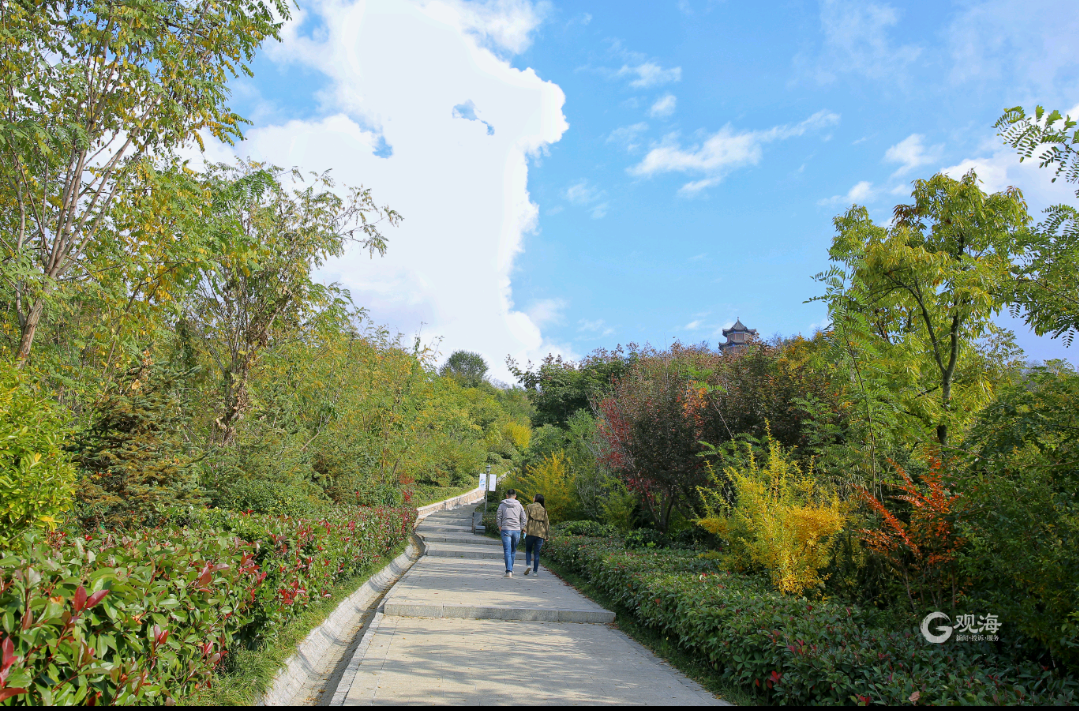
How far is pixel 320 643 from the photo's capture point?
6227 mm

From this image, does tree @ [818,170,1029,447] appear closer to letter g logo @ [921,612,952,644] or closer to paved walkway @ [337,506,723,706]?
letter g logo @ [921,612,952,644]

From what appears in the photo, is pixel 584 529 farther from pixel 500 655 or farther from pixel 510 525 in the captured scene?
pixel 500 655

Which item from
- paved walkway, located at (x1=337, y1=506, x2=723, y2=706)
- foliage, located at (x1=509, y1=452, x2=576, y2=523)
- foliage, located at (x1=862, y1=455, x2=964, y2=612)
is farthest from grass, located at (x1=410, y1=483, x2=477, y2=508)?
foliage, located at (x1=862, y1=455, x2=964, y2=612)

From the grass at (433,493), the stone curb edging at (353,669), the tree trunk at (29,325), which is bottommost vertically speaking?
the grass at (433,493)

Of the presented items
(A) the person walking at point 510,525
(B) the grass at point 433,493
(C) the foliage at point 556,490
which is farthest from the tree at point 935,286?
(B) the grass at point 433,493

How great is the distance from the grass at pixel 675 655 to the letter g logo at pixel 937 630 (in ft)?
5.01

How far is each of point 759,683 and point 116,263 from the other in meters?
7.39

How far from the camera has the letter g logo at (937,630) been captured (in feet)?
16.1

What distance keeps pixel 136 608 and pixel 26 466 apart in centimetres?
179

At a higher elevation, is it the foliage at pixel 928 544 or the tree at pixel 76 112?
the tree at pixel 76 112

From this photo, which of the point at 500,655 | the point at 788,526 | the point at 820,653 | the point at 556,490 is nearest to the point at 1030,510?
the point at 820,653

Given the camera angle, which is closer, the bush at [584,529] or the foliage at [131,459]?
the foliage at [131,459]

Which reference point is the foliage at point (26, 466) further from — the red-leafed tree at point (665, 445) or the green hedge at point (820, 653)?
the red-leafed tree at point (665, 445)

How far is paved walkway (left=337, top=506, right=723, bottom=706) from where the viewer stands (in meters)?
4.74
